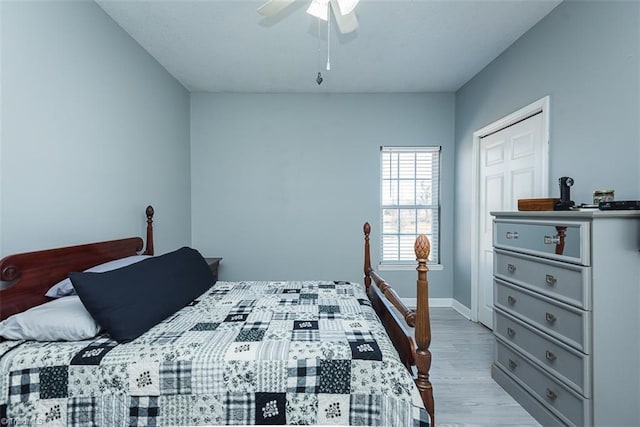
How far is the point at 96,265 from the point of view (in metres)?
2.15

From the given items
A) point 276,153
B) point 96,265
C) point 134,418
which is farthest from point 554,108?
point 96,265

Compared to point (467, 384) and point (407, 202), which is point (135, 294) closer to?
point (467, 384)

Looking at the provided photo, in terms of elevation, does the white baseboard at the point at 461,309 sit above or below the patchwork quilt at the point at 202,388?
below

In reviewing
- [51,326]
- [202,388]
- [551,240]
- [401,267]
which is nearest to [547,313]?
[551,240]

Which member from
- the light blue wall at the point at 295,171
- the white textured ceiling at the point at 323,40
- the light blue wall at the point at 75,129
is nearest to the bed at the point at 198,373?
the light blue wall at the point at 75,129

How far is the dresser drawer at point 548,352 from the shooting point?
1587 millimetres

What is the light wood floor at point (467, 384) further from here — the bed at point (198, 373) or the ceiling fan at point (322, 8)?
the ceiling fan at point (322, 8)

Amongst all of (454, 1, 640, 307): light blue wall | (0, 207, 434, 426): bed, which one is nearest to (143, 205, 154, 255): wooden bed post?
(0, 207, 434, 426): bed

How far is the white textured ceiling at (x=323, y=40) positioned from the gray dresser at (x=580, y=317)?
167cm

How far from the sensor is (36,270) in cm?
170

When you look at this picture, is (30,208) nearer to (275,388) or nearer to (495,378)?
(275,388)

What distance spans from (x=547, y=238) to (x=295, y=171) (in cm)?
282

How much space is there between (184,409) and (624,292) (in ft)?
7.11

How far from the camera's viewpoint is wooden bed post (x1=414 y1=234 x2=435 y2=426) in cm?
134
